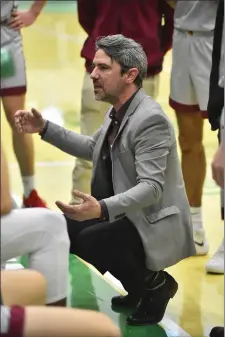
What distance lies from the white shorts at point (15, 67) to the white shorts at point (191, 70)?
0.95 metres

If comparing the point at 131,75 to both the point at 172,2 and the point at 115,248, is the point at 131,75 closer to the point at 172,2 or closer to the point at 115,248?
the point at 115,248

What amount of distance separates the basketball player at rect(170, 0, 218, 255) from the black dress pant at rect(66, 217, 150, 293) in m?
1.14

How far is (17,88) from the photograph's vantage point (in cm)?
582

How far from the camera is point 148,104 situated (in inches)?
165

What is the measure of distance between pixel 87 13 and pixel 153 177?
1.96 meters

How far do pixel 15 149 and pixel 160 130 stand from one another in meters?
1.99

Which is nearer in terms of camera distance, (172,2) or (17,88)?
(172,2)

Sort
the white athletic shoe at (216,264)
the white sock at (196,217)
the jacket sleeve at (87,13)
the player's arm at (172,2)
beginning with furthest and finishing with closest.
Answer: the jacket sleeve at (87,13) → the player's arm at (172,2) → the white sock at (196,217) → the white athletic shoe at (216,264)

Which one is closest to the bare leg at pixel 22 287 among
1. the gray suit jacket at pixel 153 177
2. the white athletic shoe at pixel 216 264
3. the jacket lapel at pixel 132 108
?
the gray suit jacket at pixel 153 177

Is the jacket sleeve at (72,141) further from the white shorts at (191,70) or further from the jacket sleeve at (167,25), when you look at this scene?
the jacket sleeve at (167,25)

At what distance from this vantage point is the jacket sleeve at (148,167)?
3.93m

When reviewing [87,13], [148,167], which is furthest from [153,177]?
[87,13]

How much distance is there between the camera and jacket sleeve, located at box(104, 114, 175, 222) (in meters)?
3.93

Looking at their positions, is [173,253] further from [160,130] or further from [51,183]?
[51,183]
